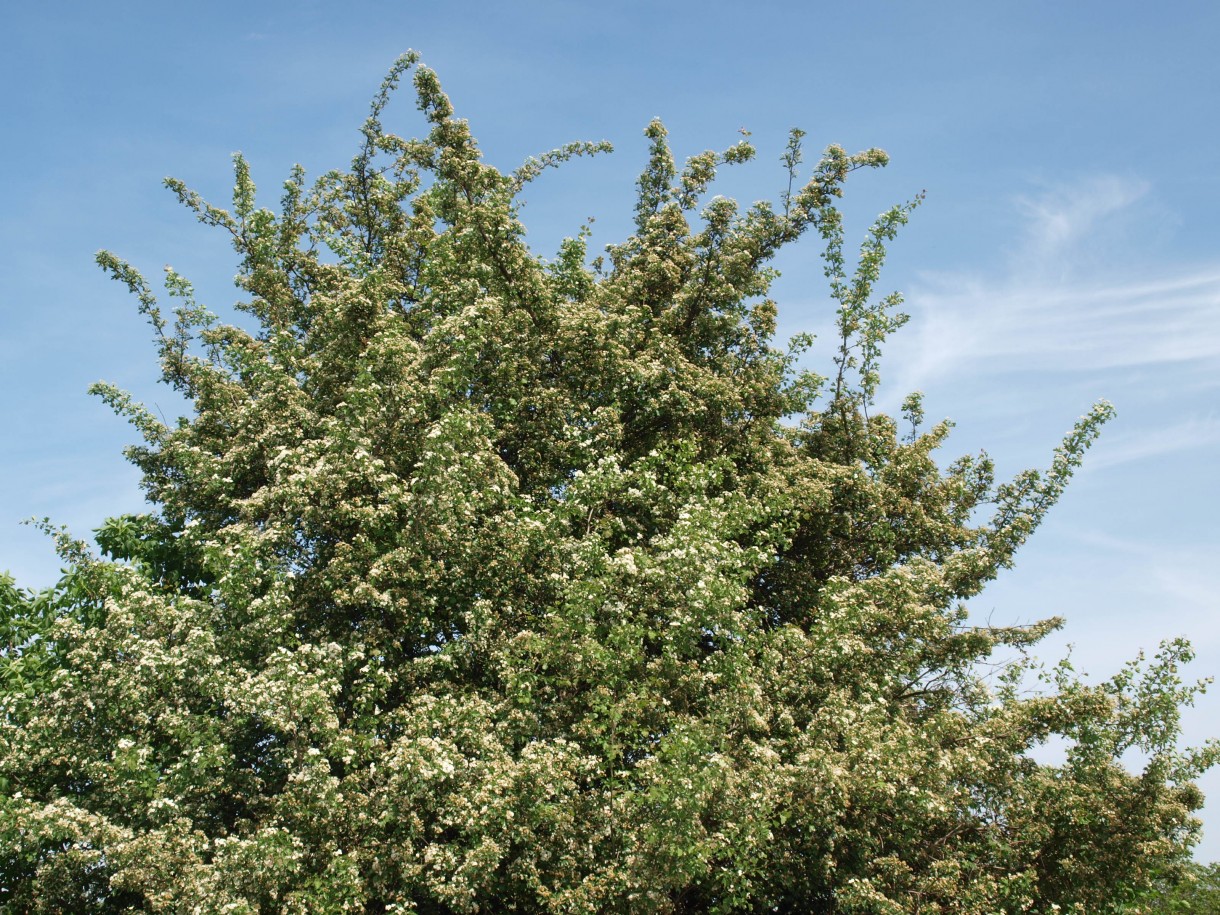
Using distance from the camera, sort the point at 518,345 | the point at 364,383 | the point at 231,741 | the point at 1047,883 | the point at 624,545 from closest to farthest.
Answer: the point at 1047,883 → the point at 231,741 → the point at 364,383 → the point at 624,545 → the point at 518,345

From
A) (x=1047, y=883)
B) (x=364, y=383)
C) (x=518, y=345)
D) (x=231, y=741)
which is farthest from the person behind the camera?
(x=518, y=345)

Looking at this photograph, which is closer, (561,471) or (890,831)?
(890,831)

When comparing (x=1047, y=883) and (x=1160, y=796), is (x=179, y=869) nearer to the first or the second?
(x=1047, y=883)

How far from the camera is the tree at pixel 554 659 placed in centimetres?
1235

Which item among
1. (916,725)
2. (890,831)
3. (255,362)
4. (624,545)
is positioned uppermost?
(255,362)

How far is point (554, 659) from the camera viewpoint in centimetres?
1362

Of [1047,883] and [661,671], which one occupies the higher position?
[661,671]

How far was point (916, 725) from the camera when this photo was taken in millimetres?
15805

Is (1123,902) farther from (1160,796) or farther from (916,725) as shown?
(916,725)

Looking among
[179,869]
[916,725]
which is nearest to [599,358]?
[916,725]

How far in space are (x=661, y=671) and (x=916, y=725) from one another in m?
5.06

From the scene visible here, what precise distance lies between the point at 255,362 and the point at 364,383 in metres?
4.22

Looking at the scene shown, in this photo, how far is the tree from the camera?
40.5 feet

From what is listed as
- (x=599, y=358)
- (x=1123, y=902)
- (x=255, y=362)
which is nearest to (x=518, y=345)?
(x=599, y=358)
